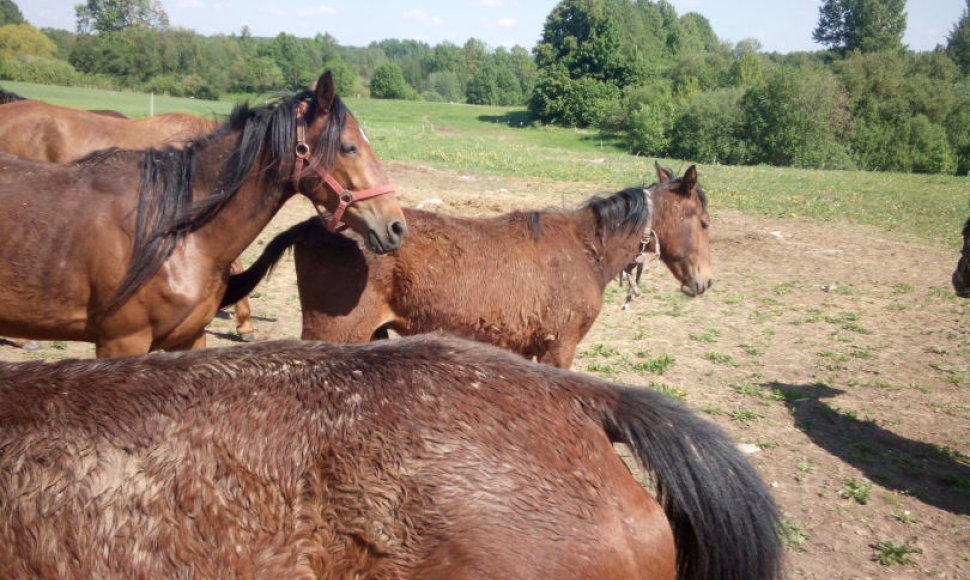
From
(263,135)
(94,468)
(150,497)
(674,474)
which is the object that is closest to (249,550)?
(150,497)

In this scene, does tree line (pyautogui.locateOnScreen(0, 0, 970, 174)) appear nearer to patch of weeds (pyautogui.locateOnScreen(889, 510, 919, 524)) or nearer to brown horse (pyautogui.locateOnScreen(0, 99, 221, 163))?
brown horse (pyautogui.locateOnScreen(0, 99, 221, 163))

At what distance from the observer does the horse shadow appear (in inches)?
192

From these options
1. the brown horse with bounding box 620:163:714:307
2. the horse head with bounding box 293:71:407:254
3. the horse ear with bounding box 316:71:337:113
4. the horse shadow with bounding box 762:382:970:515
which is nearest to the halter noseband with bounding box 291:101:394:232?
the horse head with bounding box 293:71:407:254

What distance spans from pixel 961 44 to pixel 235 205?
322 feet

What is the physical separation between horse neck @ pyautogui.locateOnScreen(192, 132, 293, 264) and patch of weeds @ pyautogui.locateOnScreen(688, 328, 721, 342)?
18.1ft

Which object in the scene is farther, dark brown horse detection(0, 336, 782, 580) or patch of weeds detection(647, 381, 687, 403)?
patch of weeds detection(647, 381, 687, 403)

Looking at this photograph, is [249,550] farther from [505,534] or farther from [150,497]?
[505,534]

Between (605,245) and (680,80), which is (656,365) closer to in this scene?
(605,245)

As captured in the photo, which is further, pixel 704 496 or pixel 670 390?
pixel 670 390

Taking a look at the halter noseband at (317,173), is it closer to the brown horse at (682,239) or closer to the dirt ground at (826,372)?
the brown horse at (682,239)

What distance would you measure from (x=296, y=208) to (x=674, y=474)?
13.5 metres

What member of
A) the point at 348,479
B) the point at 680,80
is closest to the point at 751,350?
the point at 348,479

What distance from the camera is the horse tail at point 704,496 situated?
199 cm

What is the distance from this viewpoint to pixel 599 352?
739 centimetres
